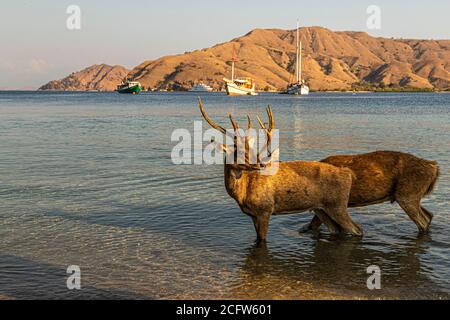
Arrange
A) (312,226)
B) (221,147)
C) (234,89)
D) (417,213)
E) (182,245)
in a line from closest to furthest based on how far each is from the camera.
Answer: (221,147) → (182,245) → (417,213) → (312,226) → (234,89)

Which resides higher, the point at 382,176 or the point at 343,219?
the point at 382,176

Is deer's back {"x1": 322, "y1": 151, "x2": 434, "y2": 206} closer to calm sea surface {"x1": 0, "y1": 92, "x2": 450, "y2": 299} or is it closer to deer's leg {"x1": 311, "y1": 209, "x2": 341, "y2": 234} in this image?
deer's leg {"x1": 311, "y1": 209, "x2": 341, "y2": 234}

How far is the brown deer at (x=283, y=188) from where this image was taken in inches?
444

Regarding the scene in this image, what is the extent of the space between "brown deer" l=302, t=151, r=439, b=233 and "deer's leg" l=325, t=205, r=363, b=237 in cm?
42

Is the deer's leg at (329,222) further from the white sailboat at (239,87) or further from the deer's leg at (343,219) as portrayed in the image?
the white sailboat at (239,87)

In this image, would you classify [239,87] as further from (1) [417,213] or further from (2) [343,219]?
(2) [343,219]

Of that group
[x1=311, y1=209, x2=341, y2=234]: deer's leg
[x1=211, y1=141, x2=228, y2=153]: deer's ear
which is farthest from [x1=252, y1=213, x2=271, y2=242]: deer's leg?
[x1=211, y1=141, x2=228, y2=153]: deer's ear

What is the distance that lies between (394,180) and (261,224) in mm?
3088

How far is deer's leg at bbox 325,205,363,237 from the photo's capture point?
11719 mm

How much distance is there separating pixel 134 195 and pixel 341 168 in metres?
7.57

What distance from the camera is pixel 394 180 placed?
39.4 feet

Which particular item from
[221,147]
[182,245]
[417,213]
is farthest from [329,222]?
[182,245]
